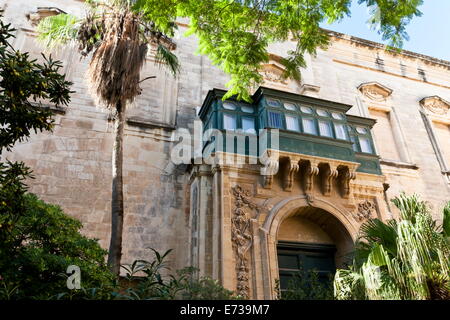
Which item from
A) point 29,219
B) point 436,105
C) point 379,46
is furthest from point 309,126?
point 436,105

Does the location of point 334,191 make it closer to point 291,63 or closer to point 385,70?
point 291,63

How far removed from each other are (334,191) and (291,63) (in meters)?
5.20

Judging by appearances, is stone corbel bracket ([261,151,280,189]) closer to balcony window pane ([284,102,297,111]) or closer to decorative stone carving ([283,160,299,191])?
decorative stone carving ([283,160,299,191])

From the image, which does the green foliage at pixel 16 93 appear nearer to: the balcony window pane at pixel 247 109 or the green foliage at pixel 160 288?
the green foliage at pixel 160 288

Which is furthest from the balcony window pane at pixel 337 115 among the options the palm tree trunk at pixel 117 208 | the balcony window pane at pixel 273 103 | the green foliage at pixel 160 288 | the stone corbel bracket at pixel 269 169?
the green foliage at pixel 160 288

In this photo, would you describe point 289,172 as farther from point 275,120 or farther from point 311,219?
point 311,219

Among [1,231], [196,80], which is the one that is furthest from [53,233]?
[196,80]

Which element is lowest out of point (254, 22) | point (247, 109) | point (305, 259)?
point (305, 259)

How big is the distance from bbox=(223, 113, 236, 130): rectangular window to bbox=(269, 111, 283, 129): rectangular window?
3.67 ft

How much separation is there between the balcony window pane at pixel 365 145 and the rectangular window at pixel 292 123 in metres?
2.93

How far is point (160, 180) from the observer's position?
12.0m

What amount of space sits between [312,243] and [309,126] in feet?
12.2

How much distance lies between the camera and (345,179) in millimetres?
11688

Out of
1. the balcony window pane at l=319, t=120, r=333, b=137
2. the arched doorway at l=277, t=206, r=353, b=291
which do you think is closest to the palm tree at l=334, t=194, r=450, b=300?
the arched doorway at l=277, t=206, r=353, b=291
